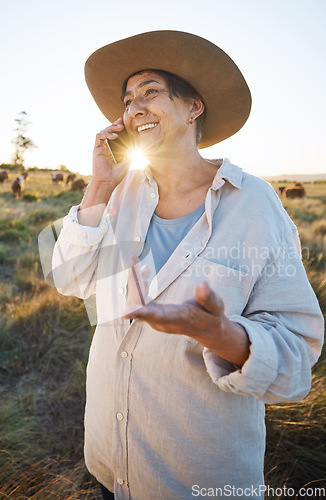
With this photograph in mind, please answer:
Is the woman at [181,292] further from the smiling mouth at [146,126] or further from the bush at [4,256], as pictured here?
the bush at [4,256]

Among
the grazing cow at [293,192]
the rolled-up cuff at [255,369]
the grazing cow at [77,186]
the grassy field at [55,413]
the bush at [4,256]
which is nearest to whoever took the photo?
the rolled-up cuff at [255,369]

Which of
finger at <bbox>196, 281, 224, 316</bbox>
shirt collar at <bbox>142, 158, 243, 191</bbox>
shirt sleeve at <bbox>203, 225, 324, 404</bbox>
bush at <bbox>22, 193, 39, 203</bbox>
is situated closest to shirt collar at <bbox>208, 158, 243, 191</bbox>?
shirt collar at <bbox>142, 158, 243, 191</bbox>

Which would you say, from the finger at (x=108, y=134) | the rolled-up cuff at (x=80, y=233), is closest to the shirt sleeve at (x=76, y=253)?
the rolled-up cuff at (x=80, y=233)

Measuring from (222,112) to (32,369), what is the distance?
3869 mm

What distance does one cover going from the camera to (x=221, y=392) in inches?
60.3

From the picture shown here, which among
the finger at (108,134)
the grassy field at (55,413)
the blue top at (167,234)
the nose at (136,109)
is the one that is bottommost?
the grassy field at (55,413)

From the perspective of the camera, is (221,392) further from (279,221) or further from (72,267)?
(72,267)

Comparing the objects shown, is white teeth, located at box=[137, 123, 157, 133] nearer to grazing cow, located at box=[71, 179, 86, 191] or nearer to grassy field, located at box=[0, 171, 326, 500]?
grassy field, located at box=[0, 171, 326, 500]

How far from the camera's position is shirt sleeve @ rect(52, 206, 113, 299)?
1818 millimetres

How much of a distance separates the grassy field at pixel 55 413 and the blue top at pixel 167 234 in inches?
67.5

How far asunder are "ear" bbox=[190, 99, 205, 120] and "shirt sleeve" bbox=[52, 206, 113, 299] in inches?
32.1

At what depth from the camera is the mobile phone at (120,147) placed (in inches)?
83.7

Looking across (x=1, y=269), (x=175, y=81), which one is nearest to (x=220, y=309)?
(x=175, y=81)

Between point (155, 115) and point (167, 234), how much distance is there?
0.67 m
